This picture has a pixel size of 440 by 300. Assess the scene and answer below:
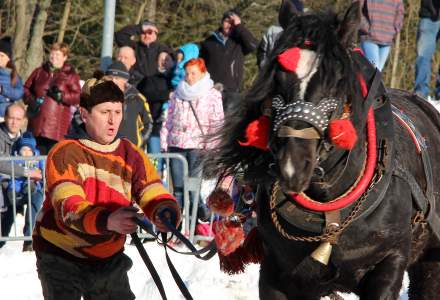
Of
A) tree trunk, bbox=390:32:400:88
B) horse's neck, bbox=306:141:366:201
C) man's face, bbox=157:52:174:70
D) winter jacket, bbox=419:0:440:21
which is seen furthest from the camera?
tree trunk, bbox=390:32:400:88

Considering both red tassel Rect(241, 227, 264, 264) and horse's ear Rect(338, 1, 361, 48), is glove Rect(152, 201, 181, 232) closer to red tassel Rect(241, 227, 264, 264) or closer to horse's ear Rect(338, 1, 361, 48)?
red tassel Rect(241, 227, 264, 264)

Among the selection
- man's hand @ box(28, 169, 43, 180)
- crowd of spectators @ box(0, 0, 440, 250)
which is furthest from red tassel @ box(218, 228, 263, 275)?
man's hand @ box(28, 169, 43, 180)

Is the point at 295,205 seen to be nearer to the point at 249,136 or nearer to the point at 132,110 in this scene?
the point at 249,136

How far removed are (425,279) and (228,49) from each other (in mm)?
5973

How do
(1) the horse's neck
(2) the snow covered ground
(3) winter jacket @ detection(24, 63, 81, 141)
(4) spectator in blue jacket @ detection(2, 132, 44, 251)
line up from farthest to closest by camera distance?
(3) winter jacket @ detection(24, 63, 81, 141) → (4) spectator in blue jacket @ detection(2, 132, 44, 251) → (2) the snow covered ground → (1) the horse's neck

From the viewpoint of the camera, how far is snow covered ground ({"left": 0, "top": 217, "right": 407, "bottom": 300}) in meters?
7.30

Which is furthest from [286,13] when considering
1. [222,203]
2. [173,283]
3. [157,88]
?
[157,88]

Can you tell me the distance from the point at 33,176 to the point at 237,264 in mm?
4473

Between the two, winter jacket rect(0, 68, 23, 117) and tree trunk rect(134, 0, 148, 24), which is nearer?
winter jacket rect(0, 68, 23, 117)

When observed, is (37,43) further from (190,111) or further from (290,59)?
(290,59)

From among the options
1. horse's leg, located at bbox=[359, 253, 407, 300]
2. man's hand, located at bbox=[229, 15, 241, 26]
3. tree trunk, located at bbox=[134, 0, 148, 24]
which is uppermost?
tree trunk, located at bbox=[134, 0, 148, 24]

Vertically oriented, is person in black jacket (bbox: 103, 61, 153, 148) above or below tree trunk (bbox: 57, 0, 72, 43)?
below

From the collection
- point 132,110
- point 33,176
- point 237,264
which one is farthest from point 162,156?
point 237,264

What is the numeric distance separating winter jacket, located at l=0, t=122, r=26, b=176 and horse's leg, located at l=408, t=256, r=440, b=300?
4.55 metres
